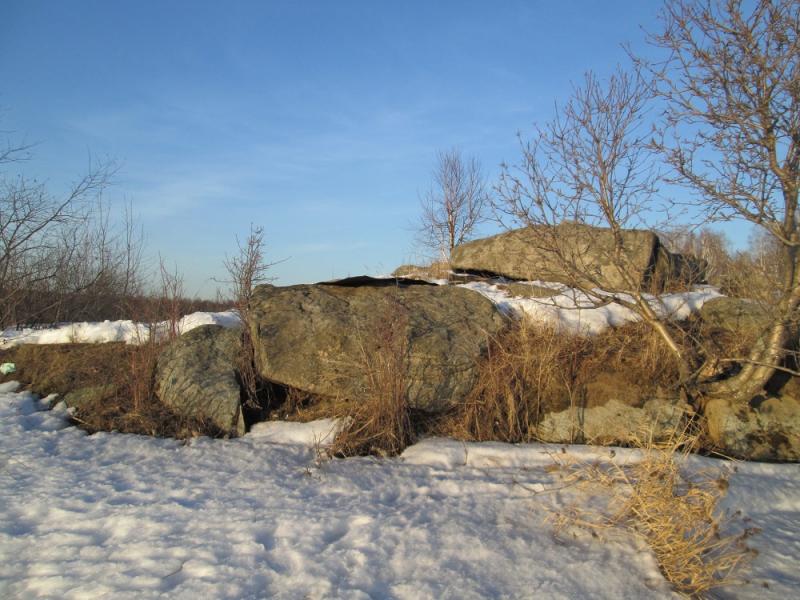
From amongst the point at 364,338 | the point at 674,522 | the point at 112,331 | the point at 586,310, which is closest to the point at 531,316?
the point at 586,310

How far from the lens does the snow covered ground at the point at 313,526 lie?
2.67m

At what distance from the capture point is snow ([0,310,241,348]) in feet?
21.0

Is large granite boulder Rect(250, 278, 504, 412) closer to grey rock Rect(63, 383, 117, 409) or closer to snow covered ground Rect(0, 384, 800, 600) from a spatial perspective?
snow covered ground Rect(0, 384, 800, 600)

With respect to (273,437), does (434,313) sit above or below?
above

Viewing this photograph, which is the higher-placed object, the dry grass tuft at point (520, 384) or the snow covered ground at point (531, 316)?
the snow covered ground at point (531, 316)

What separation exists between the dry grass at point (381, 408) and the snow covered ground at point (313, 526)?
16 cm

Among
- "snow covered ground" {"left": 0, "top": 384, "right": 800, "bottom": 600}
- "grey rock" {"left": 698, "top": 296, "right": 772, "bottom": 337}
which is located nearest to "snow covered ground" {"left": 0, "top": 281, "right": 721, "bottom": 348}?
"grey rock" {"left": 698, "top": 296, "right": 772, "bottom": 337}

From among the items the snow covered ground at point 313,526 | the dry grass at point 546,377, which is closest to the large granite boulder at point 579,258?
the dry grass at point 546,377

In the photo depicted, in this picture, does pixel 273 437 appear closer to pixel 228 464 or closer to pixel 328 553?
pixel 228 464

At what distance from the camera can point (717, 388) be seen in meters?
4.99

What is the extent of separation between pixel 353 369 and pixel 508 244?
4368 mm

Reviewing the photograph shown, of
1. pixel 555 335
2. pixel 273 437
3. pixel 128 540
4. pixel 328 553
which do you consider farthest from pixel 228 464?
pixel 555 335

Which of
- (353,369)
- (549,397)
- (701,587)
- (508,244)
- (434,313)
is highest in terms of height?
(508,244)

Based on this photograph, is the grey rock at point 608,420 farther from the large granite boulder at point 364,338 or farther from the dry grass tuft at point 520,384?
the large granite boulder at point 364,338
